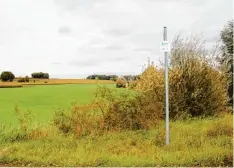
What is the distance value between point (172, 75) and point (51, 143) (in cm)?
708

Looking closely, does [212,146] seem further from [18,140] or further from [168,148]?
[18,140]

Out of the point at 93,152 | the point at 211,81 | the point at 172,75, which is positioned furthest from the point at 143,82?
the point at 93,152

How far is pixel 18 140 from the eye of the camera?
1168 centimetres

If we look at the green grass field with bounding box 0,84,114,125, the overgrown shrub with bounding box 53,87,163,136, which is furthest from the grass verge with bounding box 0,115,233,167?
the green grass field with bounding box 0,84,114,125

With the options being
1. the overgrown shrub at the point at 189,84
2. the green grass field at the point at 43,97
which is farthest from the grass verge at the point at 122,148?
the green grass field at the point at 43,97

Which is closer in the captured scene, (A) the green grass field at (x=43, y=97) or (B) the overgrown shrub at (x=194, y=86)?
(B) the overgrown shrub at (x=194, y=86)

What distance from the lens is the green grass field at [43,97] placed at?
853 inches

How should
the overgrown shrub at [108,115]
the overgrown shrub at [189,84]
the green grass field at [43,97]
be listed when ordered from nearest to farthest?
the overgrown shrub at [108,115] → the overgrown shrub at [189,84] → the green grass field at [43,97]

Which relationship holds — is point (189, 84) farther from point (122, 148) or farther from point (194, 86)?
point (122, 148)

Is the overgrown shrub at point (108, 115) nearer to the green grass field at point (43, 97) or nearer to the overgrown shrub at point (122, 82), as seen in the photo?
the overgrown shrub at point (122, 82)

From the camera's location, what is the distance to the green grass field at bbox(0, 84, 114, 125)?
21.7 m

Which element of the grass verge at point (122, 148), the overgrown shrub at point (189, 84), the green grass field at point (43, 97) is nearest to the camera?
the grass verge at point (122, 148)

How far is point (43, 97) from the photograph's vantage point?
26984 millimetres

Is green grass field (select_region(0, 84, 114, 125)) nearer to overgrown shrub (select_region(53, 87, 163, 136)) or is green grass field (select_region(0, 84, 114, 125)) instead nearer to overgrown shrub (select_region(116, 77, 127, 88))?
overgrown shrub (select_region(116, 77, 127, 88))
